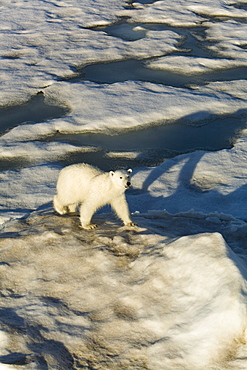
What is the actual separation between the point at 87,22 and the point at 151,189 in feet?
26.6

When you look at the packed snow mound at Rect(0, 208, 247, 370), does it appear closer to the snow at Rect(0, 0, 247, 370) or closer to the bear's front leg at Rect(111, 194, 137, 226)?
the snow at Rect(0, 0, 247, 370)

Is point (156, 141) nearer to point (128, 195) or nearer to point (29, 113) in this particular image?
point (128, 195)

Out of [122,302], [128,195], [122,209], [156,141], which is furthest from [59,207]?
[156,141]

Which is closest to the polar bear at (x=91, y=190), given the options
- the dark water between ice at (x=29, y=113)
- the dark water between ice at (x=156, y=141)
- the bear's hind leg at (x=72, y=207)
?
the bear's hind leg at (x=72, y=207)

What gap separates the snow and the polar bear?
188mm

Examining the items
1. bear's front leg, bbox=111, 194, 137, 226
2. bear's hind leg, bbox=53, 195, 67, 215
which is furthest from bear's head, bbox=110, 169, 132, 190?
bear's hind leg, bbox=53, 195, 67, 215

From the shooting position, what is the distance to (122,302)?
11.5 ft

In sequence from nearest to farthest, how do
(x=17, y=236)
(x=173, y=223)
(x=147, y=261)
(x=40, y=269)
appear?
(x=147, y=261), (x=40, y=269), (x=17, y=236), (x=173, y=223)

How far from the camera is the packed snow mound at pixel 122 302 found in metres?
2.98

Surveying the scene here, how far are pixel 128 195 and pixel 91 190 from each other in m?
1.82

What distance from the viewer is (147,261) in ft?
12.5

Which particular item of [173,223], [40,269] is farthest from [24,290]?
[173,223]

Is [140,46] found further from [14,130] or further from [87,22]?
[14,130]

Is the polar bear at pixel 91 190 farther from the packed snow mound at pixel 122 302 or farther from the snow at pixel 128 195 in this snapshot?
the packed snow mound at pixel 122 302
